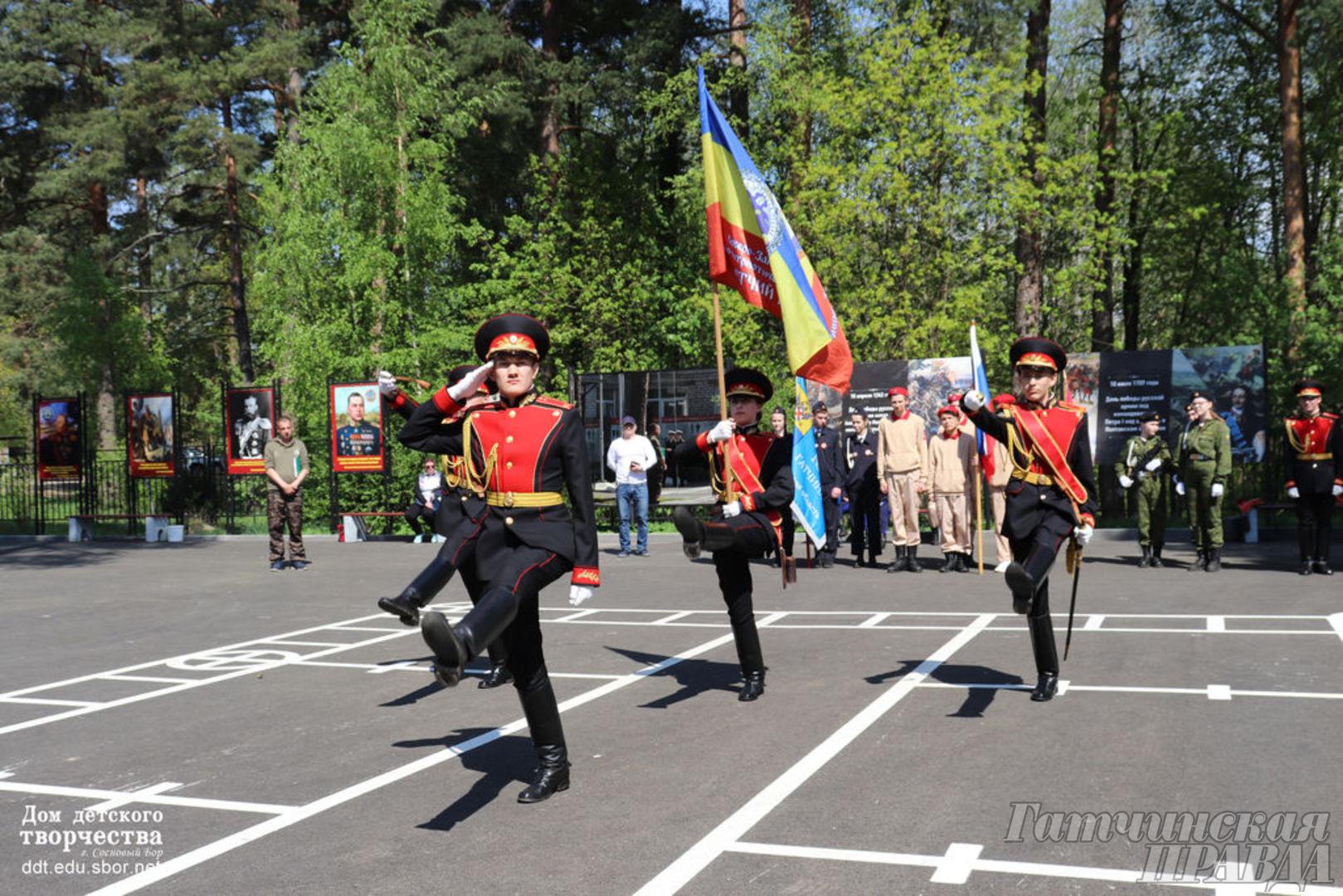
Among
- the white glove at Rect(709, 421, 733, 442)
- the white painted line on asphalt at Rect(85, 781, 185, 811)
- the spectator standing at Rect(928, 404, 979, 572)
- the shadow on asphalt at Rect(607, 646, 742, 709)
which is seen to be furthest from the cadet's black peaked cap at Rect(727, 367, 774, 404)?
the spectator standing at Rect(928, 404, 979, 572)

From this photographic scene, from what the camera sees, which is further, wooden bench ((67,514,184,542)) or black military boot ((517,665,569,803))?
wooden bench ((67,514,184,542))

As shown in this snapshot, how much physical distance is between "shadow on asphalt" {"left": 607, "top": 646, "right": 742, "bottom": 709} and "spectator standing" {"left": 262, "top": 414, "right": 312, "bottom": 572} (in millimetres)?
9003

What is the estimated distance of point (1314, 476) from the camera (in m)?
14.1

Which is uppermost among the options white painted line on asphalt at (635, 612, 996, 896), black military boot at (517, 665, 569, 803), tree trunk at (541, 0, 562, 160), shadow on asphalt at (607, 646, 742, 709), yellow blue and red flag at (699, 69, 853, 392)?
tree trunk at (541, 0, 562, 160)

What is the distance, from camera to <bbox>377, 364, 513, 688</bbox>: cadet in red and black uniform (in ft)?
21.8

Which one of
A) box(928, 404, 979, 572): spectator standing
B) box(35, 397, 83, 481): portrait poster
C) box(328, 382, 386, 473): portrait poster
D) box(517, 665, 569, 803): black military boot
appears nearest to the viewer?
box(517, 665, 569, 803): black military boot

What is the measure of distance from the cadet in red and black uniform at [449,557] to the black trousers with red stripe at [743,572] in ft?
4.97

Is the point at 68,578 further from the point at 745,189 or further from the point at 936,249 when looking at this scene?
the point at 936,249

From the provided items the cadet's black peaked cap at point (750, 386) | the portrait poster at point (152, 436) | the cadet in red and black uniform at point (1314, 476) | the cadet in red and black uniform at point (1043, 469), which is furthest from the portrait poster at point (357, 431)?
the cadet in red and black uniform at point (1043, 469)

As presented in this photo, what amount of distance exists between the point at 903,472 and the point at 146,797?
39.5 feet

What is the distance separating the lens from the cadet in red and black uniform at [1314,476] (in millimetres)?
14055

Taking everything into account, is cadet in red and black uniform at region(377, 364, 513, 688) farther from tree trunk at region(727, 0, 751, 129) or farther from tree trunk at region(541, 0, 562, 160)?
tree trunk at region(541, 0, 562, 160)

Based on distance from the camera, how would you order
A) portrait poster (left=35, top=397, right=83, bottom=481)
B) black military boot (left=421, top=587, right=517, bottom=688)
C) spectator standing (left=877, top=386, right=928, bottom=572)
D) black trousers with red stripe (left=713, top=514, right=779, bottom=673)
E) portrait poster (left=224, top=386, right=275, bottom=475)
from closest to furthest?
1. black military boot (left=421, top=587, right=517, bottom=688)
2. black trousers with red stripe (left=713, top=514, right=779, bottom=673)
3. spectator standing (left=877, top=386, right=928, bottom=572)
4. portrait poster (left=224, top=386, right=275, bottom=475)
5. portrait poster (left=35, top=397, right=83, bottom=481)

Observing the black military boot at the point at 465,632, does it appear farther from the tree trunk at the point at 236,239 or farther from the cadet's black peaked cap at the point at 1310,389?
the tree trunk at the point at 236,239
